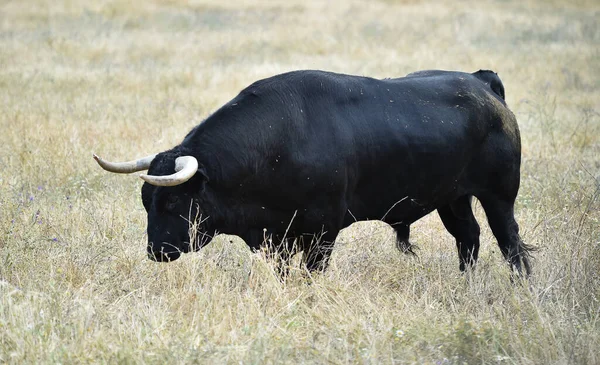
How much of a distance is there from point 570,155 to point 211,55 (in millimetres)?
10474

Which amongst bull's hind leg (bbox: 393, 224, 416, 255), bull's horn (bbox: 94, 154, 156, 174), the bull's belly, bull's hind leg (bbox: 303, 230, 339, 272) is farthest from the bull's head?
bull's hind leg (bbox: 393, 224, 416, 255)

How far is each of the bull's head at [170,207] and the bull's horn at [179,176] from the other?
60 mm

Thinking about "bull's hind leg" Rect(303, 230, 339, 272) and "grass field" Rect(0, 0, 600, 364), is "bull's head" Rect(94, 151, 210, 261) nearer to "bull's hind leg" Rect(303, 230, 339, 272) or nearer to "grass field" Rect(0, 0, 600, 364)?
"grass field" Rect(0, 0, 600, 364)

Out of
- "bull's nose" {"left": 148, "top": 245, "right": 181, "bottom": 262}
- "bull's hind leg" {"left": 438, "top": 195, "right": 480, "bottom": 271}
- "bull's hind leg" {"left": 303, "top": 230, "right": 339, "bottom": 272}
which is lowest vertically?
"bull's hind leg" {"left": 438, "top": 195, "right": 480, "bottom": 271}

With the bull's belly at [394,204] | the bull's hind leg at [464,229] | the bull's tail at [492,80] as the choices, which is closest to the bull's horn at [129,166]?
the bull's belly at [394,204]

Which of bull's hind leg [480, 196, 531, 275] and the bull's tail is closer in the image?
bull's hind leg [480, 196, 531, 275]

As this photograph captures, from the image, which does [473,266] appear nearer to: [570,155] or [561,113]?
[570,155]

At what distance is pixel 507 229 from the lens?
271 inches

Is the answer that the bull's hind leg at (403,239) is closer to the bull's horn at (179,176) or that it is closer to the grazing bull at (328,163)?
the grazing bull at (328,163)

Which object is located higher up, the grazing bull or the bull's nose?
the grazing bull

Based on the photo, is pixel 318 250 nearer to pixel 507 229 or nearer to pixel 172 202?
pixel 172 202

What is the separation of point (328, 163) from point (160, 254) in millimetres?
1273

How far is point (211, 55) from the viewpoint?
19.3m

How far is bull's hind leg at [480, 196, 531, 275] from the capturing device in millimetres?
6844
